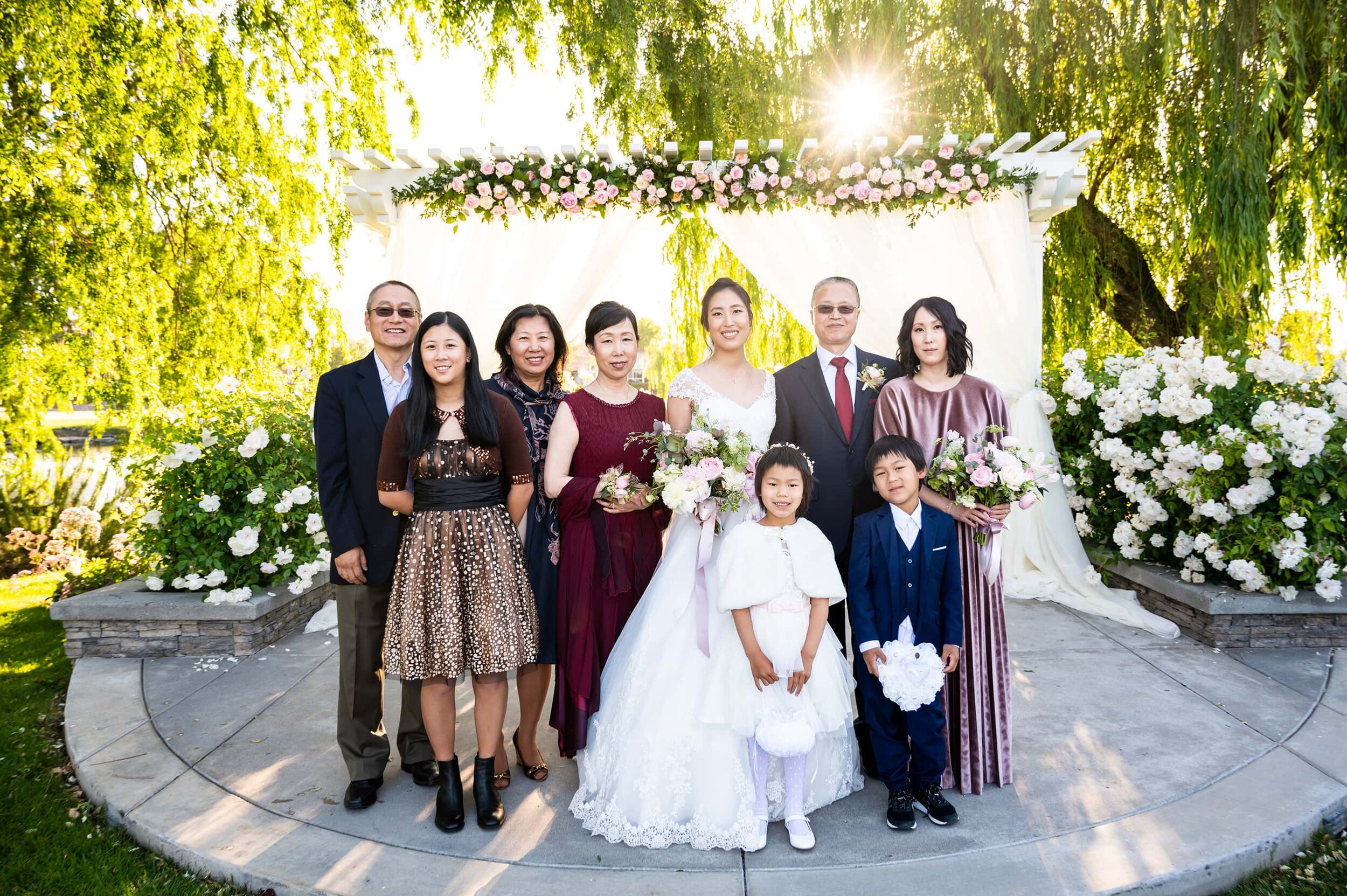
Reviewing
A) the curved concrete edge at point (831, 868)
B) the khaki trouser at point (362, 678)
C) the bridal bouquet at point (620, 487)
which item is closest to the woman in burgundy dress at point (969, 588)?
the curved concrete edge at point (831, 868)

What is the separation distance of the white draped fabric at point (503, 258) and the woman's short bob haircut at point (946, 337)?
318 centimetres

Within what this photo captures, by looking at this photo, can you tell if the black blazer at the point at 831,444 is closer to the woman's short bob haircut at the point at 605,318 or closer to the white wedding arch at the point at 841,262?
the woman's short bob haircut at the point at 605,318

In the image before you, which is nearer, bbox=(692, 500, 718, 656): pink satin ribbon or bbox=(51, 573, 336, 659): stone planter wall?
bbox=(692, 500, 718, 656): pink satin ribbon

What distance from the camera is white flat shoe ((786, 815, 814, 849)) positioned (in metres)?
2.76

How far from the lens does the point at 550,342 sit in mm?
3457

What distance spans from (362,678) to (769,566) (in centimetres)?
174

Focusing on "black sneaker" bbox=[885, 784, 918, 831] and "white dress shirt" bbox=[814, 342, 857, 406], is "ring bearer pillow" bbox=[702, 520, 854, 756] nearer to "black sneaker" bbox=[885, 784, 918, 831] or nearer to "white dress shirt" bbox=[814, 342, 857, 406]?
"black sneaker" bbox=[885, 784, 918, 831]

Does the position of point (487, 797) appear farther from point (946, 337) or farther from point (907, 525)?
point (946, 337)

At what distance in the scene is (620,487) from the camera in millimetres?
2939

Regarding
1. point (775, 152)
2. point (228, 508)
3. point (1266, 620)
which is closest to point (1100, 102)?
point (775, 152)

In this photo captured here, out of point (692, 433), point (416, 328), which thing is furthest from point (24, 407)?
point (692, 433)

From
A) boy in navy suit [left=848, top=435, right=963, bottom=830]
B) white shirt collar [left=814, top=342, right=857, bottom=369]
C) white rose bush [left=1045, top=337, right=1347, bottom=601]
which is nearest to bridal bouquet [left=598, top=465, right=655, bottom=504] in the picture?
boy in navy suit [left=848, top=435, right=963, bottom=830]

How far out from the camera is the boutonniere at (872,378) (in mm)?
3475

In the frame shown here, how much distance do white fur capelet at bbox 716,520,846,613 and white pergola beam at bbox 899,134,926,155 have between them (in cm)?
382
